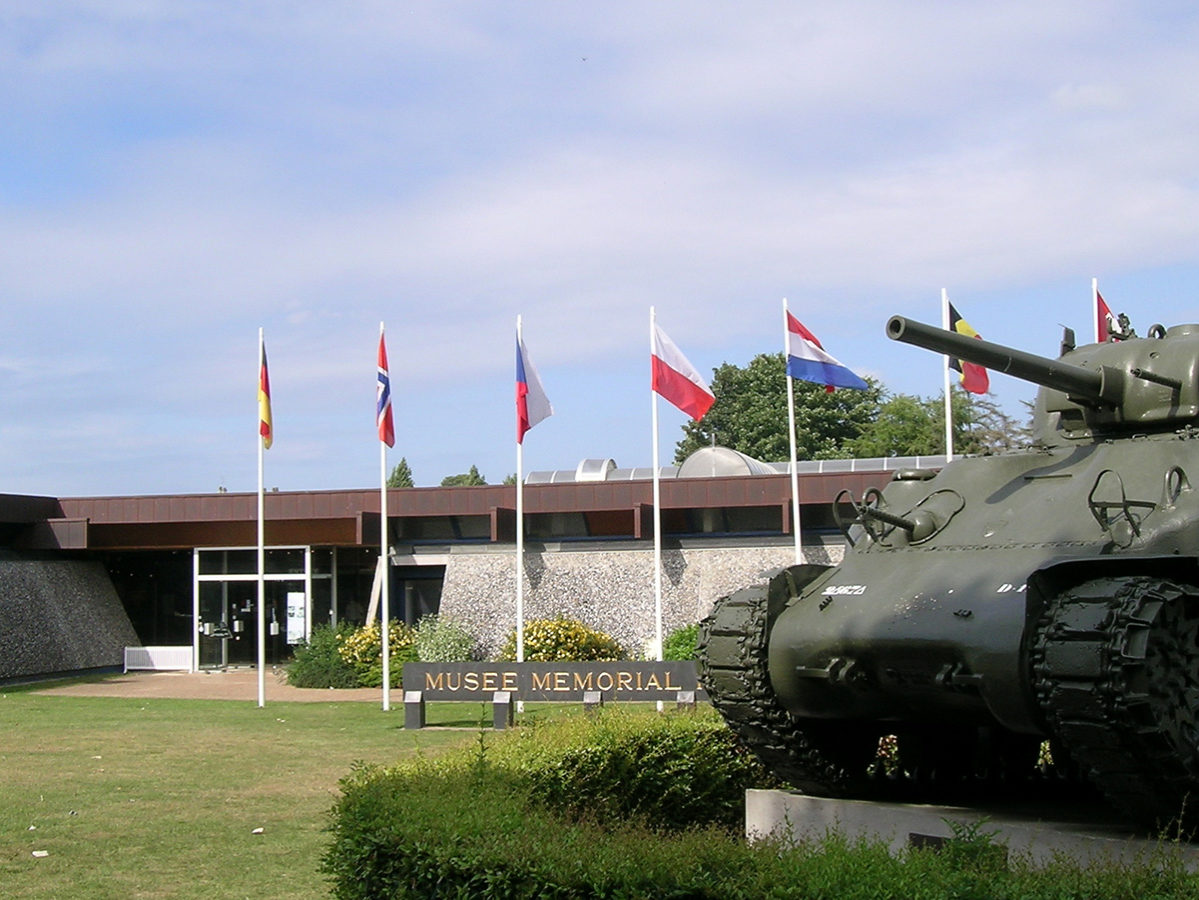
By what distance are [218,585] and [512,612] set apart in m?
7.68

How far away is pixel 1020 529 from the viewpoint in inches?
359

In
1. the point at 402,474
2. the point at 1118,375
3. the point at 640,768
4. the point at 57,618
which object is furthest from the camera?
the point at 402,474

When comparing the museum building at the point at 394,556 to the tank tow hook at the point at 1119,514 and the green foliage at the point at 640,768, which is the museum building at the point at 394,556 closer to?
the green foliage at the point at 640,768

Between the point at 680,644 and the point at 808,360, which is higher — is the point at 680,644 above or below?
below

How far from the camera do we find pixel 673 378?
20984 millimetres

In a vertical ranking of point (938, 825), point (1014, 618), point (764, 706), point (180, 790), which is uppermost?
point (1014, 618)

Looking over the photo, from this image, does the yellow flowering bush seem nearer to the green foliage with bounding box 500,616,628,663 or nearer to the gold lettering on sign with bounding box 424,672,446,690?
the green foliage with bounding box 500,616,628,663

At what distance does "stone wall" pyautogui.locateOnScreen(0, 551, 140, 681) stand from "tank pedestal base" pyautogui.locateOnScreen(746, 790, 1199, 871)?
75.7ft

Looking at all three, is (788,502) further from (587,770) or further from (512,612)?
(587,770)

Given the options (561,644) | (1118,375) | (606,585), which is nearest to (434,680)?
(561,644)

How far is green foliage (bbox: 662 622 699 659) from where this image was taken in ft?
83.7

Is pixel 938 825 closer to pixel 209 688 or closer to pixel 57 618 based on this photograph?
pixel 209 688

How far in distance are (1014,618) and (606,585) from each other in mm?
20581

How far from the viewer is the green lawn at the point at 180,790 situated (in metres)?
9.85
